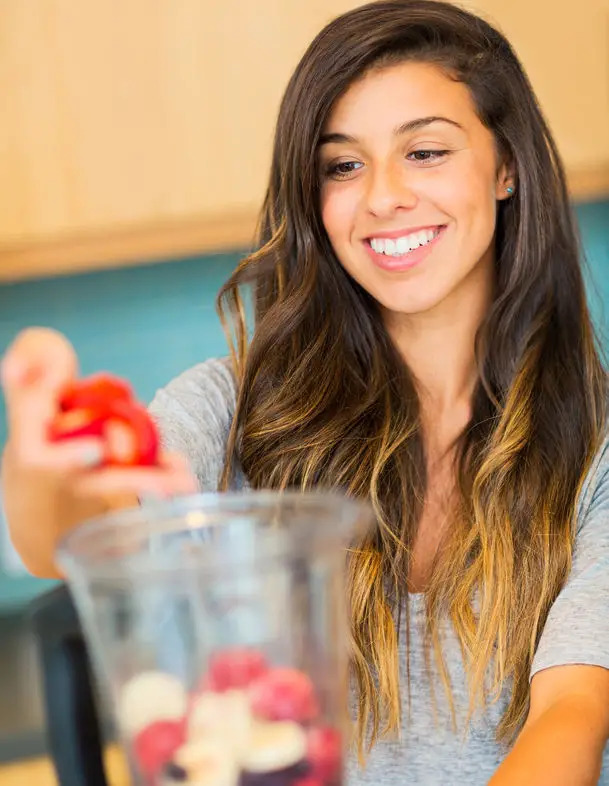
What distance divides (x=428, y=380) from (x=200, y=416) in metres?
0.31

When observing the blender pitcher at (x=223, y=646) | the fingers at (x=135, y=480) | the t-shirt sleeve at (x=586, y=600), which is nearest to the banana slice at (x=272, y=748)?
the blender pitcher at (x=223, y=646)

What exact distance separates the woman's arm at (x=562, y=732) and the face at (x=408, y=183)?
472mm

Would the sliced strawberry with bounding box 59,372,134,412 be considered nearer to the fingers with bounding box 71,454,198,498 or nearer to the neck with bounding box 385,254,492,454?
the fingers with bounding box 71,454,198,498

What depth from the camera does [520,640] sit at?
4.25 ft

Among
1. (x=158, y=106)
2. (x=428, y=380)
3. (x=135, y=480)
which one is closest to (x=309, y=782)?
(x=135, y=480)

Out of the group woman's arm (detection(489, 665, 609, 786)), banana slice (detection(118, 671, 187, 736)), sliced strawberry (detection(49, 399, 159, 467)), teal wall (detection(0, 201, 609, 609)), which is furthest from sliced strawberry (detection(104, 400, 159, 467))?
teal wall (detection(0, 201, 609, 609))

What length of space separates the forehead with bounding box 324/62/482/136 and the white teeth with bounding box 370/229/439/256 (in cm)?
13

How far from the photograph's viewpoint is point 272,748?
0.57 m

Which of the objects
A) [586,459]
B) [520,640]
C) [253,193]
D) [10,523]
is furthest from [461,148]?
[253,193]

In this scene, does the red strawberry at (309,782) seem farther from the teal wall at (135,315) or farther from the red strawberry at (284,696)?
the teal wall at (135,315)

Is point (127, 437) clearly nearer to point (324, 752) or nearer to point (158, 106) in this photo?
point (324, 752)

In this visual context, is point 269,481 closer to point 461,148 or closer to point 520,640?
point 520,640

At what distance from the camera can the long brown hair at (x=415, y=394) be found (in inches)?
52.0

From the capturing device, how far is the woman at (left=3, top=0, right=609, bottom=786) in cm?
132
